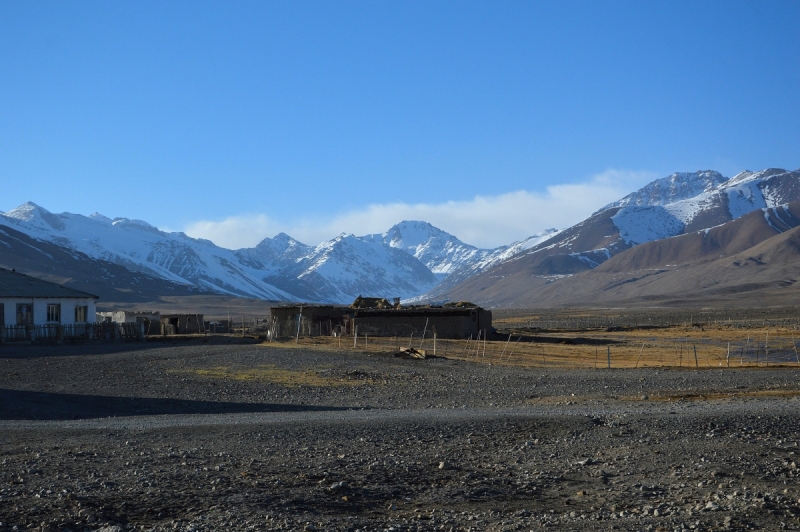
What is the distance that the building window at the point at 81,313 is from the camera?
58.5 metres

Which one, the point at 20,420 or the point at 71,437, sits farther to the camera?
the point at 20,420

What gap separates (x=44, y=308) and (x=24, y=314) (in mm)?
1746

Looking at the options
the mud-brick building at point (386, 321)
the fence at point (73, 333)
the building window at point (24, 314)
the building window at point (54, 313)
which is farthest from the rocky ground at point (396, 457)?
the building window at point (54, 313)

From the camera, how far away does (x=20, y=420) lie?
19.6 metres

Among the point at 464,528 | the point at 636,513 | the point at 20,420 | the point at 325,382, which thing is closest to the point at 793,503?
the point at 636,513

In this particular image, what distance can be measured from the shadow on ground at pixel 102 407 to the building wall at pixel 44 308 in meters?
30.2

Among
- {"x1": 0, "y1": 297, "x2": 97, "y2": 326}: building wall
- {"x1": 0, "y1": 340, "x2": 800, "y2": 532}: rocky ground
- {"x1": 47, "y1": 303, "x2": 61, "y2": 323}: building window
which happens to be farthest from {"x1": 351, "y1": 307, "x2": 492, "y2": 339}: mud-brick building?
{"x1": 0, "y1": 340, "x2": 800, "y2": 532}: rocky ground

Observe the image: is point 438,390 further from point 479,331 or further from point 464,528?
point 479,331

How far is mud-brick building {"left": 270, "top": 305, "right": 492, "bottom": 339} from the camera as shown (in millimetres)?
57812

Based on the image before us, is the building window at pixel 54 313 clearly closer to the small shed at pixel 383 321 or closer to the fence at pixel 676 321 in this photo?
the small shed at pixel 383 321

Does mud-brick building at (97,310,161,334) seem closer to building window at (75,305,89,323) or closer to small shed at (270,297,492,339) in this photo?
building window at (75,305,89,323)

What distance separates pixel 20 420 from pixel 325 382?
1157cm

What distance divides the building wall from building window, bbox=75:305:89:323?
14 centimetres

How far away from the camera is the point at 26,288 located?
2164 inches
